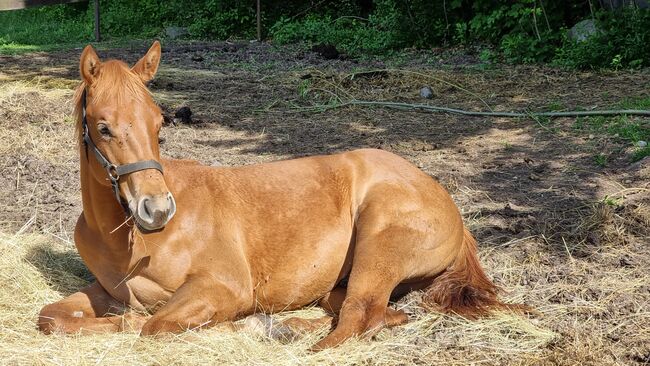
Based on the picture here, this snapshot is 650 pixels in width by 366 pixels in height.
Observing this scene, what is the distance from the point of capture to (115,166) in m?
3.75

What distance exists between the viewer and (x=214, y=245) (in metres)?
4.22

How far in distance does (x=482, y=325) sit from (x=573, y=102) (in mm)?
5481

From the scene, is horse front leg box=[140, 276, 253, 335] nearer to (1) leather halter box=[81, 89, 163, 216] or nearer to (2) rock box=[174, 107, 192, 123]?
(1) leather halter box=[81, 89, 163, 216]

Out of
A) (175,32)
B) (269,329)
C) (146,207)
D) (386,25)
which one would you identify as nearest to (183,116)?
(269,329)

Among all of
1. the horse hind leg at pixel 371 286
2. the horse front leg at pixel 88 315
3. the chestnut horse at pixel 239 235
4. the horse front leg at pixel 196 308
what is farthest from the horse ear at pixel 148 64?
the horse hind leg at pixel 371 286

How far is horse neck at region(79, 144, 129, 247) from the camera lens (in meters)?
4.02

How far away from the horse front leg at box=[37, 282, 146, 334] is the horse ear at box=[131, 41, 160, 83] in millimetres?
1124

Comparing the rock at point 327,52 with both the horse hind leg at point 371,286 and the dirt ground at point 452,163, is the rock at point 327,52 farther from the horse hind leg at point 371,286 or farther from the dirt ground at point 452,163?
the horse hind leg at point 371,286

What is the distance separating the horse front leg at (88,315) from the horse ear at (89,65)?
1.13 meters

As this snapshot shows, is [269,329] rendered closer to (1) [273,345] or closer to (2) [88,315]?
(1) [273,345]

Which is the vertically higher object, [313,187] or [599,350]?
[313,187]

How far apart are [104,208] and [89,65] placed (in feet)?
2.26

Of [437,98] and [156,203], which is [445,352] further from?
[437,98]

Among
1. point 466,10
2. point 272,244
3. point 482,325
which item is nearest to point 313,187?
point 272,244
